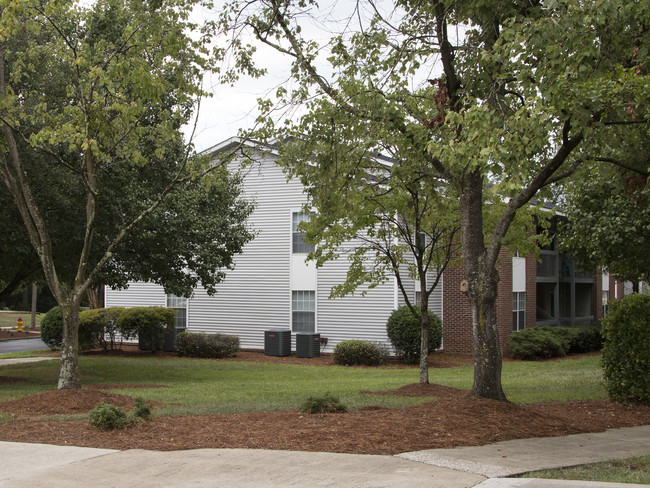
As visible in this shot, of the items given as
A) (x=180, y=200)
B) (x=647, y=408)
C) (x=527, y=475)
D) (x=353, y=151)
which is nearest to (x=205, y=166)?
(x=353, y=151)

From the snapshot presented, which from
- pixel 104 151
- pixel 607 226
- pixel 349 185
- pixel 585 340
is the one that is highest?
pixel 104 151

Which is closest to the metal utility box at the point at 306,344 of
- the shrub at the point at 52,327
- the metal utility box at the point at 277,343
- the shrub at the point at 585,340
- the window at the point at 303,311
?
the metal utility box at the point at 277,343

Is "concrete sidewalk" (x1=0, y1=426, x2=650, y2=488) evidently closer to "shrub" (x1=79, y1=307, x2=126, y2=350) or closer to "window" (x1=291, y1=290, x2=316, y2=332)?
"window" (x1=291, y1=290, x2=316, y2=332)

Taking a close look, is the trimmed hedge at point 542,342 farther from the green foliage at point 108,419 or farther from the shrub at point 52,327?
→ the green foliage at point 108,419

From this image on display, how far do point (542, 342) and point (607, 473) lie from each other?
19021mm

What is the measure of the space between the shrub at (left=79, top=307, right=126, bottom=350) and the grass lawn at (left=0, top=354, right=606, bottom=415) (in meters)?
2.50

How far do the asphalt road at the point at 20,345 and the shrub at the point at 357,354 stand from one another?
15.0 m

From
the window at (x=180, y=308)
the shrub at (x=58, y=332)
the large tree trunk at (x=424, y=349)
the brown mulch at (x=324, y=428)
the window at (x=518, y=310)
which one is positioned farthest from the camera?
the window at (x=180, y=308)

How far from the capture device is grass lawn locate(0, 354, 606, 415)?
1205cm

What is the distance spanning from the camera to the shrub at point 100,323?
82.7 feet

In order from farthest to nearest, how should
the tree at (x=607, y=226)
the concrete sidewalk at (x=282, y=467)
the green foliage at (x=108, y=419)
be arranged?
the tree at (x=607, y=226), the green foliage at (x=108, y=419), the concrete sidewalk at (x=282, y=467)


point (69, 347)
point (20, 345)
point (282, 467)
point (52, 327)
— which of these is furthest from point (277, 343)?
point (282, 467)

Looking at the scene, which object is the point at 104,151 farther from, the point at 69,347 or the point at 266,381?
the point at 266,381

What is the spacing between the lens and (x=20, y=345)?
31.8 m
